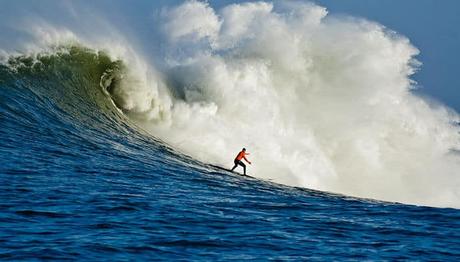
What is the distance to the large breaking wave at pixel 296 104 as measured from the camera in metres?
25.4

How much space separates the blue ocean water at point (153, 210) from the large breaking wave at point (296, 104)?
4.27m

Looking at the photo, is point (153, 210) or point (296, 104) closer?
point (153, 210)

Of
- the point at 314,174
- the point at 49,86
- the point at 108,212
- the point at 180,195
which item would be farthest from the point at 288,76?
the point at 108,212

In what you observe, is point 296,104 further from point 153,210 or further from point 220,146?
point 153,210

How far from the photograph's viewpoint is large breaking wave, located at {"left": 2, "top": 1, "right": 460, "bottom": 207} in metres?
25.4

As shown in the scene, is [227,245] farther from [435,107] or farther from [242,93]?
[435,107]

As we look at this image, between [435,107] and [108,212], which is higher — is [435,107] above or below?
above

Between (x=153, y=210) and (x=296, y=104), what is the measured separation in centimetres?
1754

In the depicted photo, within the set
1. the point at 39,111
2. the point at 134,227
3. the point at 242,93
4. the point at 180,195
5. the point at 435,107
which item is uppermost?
the point at 435,107

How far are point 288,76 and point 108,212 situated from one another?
60.2 ft

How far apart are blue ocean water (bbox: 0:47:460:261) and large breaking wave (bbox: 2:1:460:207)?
4267 mm

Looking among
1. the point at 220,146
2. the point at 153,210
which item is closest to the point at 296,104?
the point at 220,146

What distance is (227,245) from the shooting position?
35.7 ft

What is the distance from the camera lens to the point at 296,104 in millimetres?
29609
